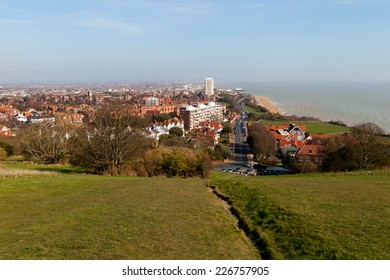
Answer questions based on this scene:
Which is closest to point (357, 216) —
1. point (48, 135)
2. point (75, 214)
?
point (75, 214)

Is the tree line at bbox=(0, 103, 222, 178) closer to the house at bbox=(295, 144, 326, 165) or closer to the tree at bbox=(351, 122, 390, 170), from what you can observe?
the tree at bbox=(351, 122, 390, 170)

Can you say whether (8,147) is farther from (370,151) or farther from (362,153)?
(370,151)

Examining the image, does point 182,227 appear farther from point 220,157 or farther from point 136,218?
point 220,157

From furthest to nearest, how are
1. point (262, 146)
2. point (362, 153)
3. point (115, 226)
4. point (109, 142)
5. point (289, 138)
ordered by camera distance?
point (289, 138), point (262, 146), point (362, 153), point (109, 142), point (115, 226)

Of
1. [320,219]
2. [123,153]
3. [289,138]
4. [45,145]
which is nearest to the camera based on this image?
[320,219]

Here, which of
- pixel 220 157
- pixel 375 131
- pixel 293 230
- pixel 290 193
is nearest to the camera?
pixel 293 230

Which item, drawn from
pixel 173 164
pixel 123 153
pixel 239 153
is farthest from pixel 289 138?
pixel 123 153
